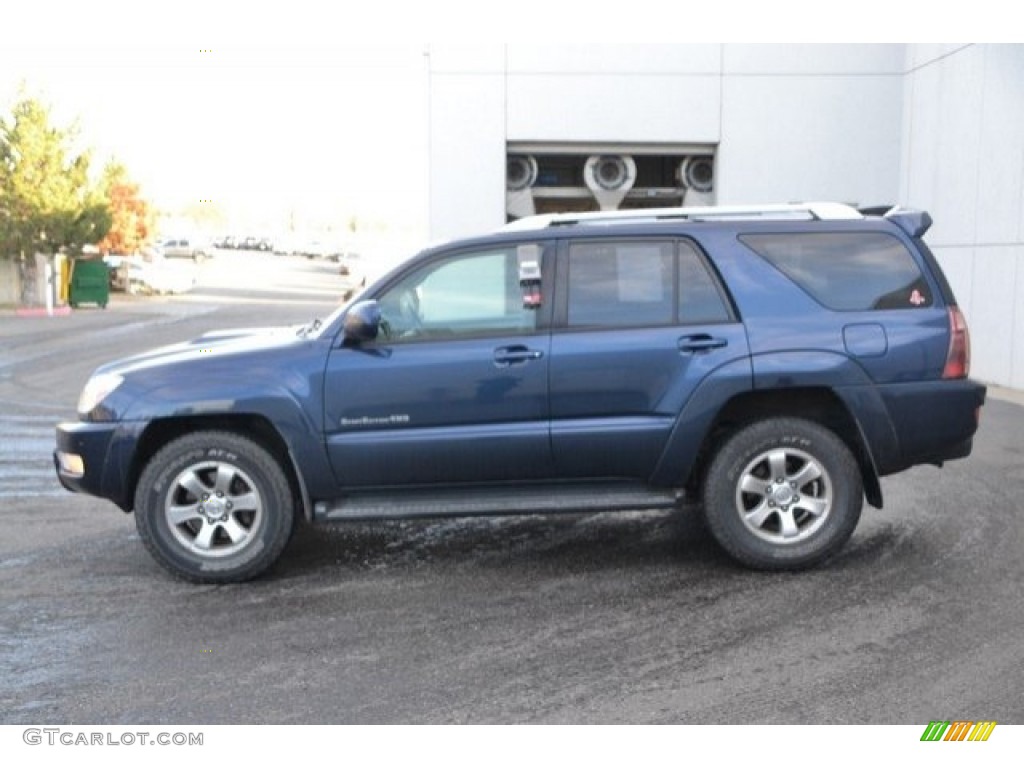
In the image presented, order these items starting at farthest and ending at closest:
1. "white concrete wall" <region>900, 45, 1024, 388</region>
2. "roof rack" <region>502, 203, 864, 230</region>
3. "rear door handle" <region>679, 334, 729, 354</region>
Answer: "white concrete wall" <region>900, 45, 1024, 388</region> → "roof rack" <region>502, 203, 864, 230</region> → "rear door handle" <region>679, 334, 729, 354</region>

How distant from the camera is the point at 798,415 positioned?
5.68 m

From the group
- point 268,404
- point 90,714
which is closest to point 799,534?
point 268,404

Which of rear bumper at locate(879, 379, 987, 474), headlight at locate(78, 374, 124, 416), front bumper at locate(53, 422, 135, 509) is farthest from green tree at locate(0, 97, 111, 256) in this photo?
rear bumper at locate(879, 379, 987, 474)

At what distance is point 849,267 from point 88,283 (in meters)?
29.6

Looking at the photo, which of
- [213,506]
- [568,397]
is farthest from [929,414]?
[213,506]

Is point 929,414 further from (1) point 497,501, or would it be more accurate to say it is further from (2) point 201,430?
(2) point 201,430

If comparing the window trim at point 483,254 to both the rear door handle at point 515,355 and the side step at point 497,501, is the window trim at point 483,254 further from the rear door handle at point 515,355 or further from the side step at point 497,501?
the side step at point 497,501

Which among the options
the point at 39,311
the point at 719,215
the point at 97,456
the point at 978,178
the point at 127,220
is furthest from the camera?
the point at 127,220

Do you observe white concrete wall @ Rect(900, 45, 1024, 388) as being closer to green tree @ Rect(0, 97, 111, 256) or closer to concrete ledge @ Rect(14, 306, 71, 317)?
concrete ledge @ Rect(14, 306, 71, 317)

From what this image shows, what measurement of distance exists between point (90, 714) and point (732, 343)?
11.5 ft

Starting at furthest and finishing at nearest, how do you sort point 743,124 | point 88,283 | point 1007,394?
point 88,283
point 743,124
point 1007,394

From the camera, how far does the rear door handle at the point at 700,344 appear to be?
544 cm

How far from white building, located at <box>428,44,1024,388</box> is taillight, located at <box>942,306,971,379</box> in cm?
779

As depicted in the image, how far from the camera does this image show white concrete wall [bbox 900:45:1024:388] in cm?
1195
